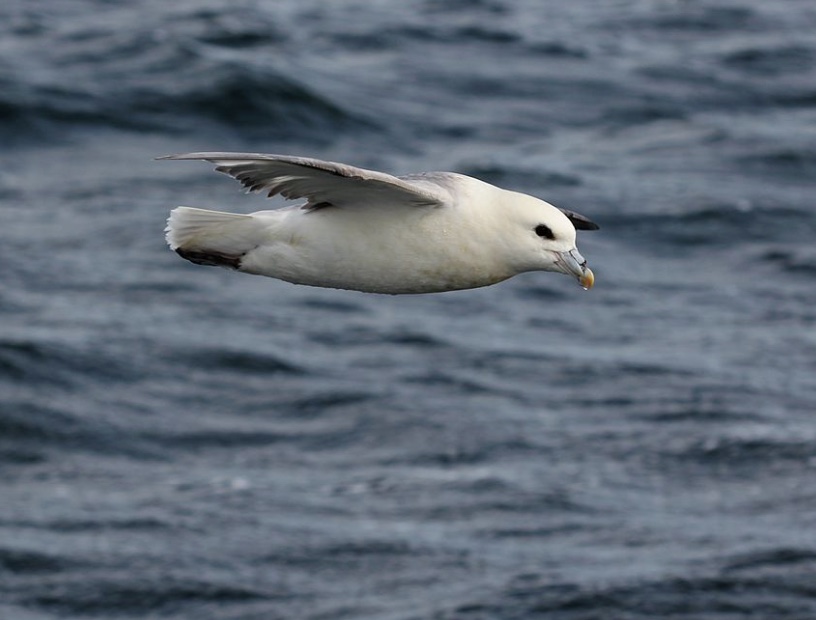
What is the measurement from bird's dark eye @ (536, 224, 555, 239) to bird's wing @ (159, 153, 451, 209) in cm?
44

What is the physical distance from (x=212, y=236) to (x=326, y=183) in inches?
33.6

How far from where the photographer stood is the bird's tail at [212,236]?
27.6ft

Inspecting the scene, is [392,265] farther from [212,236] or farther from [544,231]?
[212,236]

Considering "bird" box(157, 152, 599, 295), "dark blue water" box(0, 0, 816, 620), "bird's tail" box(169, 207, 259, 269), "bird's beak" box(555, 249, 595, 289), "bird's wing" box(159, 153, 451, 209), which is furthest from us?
"dark blue water" box(0, 0, 816, 620)

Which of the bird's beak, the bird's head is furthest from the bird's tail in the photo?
the bird's beak

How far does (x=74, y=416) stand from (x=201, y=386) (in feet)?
8.15

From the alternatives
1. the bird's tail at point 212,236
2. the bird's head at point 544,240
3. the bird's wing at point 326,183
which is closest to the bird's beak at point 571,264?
the bird's head at point 544,240

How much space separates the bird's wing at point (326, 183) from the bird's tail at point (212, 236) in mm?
339

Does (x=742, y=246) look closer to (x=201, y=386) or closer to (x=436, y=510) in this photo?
(x=436, y=510)

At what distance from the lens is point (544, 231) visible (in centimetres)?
809

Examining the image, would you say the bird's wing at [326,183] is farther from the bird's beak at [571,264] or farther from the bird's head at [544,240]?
the bird's beak at [571,264]

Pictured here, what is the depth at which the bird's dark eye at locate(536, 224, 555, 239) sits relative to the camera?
8.07 m

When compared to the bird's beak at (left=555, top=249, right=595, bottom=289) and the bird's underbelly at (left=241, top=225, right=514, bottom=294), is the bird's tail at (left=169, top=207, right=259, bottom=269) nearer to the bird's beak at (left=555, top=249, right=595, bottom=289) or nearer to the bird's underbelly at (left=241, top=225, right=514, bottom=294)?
the bird's underbelly at (left=241, top=225, right=514, bottom=294)

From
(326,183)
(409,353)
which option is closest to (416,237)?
(326,183)
